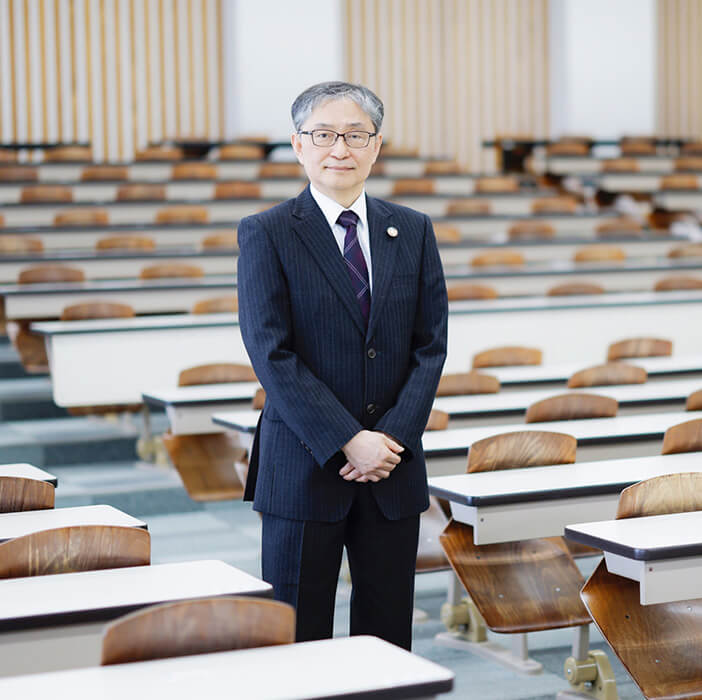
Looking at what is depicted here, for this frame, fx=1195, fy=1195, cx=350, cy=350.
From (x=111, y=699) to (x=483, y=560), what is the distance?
76.4 inches

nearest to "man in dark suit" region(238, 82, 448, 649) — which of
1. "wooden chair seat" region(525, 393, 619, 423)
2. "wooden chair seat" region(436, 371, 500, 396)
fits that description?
"wooden chair seat" region(525, 393, 619, 423)

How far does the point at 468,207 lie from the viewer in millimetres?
9766

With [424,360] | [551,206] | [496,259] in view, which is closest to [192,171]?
[551,206]

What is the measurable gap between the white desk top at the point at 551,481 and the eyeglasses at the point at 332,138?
1056 millimetres

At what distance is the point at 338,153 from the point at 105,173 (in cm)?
821

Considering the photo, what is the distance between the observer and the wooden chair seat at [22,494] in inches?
116

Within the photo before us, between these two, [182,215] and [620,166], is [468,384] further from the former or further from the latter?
[620,166]

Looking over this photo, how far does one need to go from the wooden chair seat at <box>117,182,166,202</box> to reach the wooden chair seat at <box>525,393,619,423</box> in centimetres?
586

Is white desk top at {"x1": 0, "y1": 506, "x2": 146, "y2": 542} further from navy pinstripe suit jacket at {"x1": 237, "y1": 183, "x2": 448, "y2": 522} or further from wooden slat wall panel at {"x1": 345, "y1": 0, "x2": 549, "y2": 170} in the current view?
wooden slat wall panel at {"x1": 345, "y1": 0, "x2": 549, "y2": 170}

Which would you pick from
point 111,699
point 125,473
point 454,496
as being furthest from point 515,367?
point 111,699

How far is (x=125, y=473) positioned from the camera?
575 centimetres

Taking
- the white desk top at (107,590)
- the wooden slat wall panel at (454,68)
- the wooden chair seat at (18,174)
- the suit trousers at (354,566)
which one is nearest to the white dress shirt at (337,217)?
the suit trousers at (354,566)

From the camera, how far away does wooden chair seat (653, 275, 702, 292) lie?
24.2ft

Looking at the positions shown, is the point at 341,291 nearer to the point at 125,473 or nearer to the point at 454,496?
the point at 454,496
